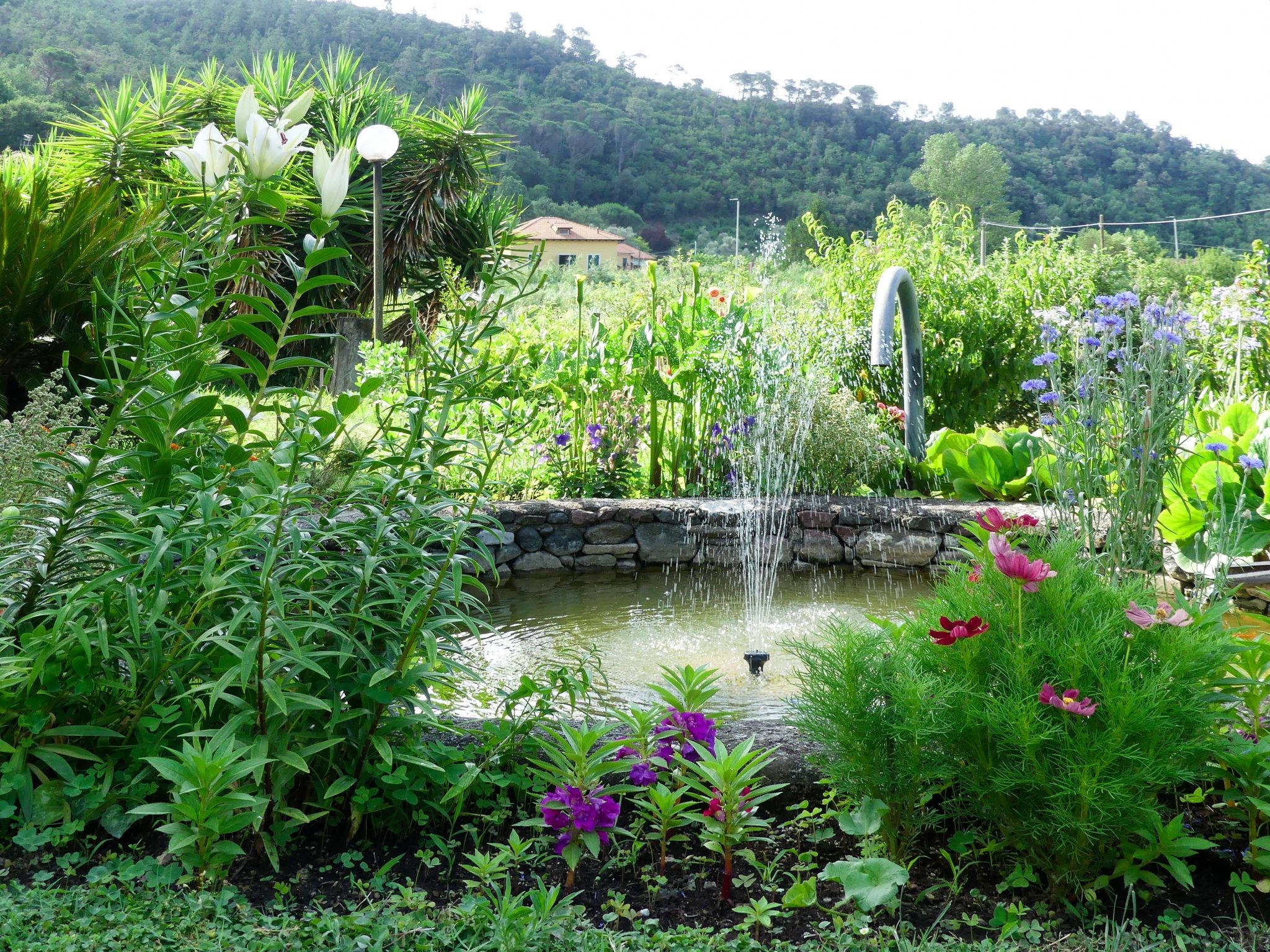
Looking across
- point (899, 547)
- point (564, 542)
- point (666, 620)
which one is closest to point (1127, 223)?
point (899, 547)

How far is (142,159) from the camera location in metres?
10.1

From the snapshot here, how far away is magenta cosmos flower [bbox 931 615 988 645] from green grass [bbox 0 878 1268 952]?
47 cm

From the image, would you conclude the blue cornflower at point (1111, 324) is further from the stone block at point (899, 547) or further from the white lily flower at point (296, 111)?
the white lily flower at point (296, 111)

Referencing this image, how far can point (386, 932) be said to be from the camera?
1.33m

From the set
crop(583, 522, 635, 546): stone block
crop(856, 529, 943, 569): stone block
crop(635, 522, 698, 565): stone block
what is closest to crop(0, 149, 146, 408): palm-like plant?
crop(583, 522, 635, 546): stone block

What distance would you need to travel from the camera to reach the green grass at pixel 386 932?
1.29 metres

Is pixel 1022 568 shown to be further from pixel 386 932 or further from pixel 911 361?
pixel 911 361

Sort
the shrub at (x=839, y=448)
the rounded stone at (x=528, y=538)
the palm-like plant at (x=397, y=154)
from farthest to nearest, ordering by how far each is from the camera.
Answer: the palm-like plant at (x=397, y=154) → the shrub at (x=839, y=448) → the rounded stone at (x=528, y=538)

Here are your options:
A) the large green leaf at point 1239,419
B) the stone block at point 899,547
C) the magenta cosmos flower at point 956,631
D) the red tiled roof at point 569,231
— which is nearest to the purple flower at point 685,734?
the magenta cosmos flower at point 956,631

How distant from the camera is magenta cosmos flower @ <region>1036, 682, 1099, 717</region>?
1.39 metres

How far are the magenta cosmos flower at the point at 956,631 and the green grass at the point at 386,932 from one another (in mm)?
474

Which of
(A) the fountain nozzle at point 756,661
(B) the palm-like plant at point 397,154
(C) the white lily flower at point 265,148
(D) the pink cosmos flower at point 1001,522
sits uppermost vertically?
(B) the palm-like plant at point 397,154

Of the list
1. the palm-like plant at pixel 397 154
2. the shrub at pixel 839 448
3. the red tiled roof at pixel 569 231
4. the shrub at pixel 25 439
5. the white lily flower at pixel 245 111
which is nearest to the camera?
the white lily flower at pixel 245 111

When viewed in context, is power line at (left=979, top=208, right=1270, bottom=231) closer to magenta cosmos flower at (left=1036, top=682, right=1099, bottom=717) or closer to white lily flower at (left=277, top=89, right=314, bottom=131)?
magenta cosmos flower at (left=1036, top=682, right=1099, bottom=717)
